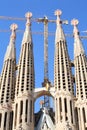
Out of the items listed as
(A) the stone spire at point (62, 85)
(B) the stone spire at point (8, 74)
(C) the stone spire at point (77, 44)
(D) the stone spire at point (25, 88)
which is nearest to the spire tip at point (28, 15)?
(B) the stone spire at point (8, 74)

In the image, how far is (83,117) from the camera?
4309cm

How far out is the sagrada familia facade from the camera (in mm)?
42906

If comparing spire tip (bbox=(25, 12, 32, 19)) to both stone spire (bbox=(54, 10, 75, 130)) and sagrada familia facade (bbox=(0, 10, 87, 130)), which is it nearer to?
sagrada familia facade (bbox=(0, 10, 87, 130))

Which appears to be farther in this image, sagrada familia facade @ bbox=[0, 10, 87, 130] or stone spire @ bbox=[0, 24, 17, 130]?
stone spire @ bbox=[0, 24, 17, 130]

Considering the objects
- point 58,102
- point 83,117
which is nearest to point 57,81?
point 58,102

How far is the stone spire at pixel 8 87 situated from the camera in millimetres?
43656

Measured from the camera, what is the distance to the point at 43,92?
47281mm

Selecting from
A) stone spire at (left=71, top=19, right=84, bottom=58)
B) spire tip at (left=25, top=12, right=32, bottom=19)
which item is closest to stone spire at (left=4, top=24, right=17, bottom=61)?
spire tip at (left=25, top=12, right=32, bottom=19)

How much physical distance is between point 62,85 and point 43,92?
2.89m

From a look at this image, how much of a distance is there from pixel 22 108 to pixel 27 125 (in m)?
2.63

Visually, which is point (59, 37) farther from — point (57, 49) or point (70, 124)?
point (70, 124)

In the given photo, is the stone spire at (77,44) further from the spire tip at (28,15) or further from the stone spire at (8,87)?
the stone spire at (8,87)

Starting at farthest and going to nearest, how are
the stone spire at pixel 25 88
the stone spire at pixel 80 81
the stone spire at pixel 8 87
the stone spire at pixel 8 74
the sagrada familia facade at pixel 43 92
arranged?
the stone spire at pixel 8 74 < the stone spire at pixel 8 87 < the stone spire at pixel 80 81 < the sagrada familia facade at pixel 43 92 < the stone spire at pixel 25 88

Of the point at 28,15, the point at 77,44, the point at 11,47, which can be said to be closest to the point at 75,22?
the point at 77,44
